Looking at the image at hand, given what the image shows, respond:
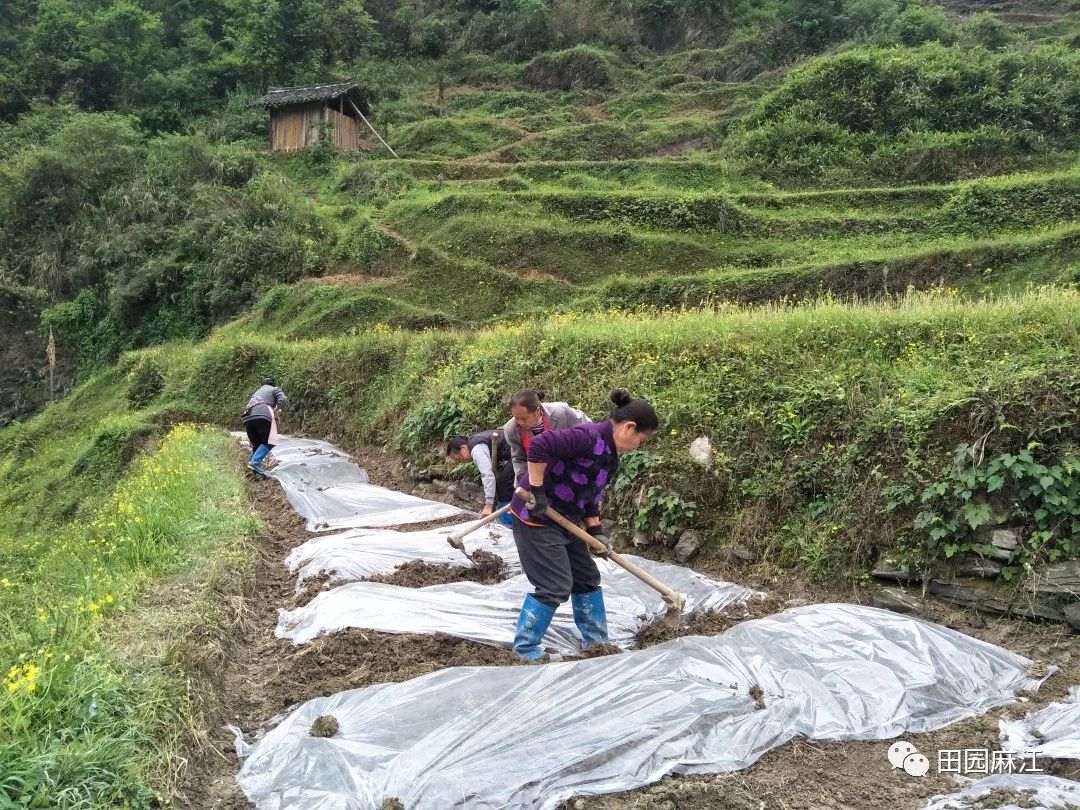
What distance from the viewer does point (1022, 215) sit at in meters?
15.2

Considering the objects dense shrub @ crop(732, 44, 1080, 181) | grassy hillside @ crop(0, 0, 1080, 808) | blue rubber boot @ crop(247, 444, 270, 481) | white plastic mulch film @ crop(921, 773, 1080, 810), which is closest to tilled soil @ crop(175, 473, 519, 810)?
grassy hillside @ crop(0, 0, 1080, 808)

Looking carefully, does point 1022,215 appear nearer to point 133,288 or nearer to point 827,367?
point 827,367

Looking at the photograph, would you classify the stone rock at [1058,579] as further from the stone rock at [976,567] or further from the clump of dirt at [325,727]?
the clump of dirt at [325,727]

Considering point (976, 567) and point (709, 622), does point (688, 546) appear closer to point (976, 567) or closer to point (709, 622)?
point (709, 622)

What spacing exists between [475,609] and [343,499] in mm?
3413

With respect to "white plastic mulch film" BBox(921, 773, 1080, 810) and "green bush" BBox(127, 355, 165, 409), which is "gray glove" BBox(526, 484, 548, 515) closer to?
"white plastic mulch film" BBox(921, 773, 1080, 810)

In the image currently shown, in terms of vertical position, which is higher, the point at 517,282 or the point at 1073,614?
the point at 517,282

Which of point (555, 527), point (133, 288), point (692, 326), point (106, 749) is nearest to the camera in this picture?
point (106, 749)

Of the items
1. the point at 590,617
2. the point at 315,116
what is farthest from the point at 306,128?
the point at 590,617

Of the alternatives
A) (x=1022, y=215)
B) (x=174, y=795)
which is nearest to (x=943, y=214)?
(x=1022, y=215)

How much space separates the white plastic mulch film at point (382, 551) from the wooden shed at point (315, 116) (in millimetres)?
26522

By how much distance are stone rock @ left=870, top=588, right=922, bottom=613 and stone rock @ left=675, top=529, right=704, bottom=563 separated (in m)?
1.30

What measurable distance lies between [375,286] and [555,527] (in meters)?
14.9

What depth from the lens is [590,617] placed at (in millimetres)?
3979
